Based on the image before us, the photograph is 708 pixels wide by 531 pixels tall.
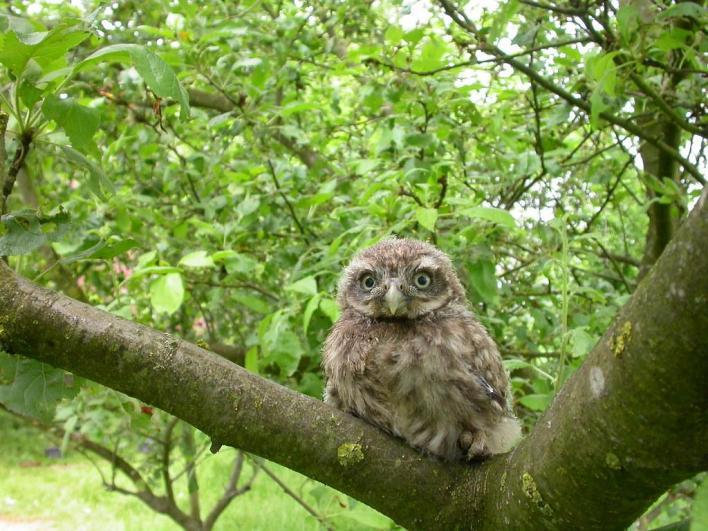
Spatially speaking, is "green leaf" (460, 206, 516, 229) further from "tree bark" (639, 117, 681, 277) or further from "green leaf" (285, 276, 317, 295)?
"tree bark" (639, 117, 681, 277)

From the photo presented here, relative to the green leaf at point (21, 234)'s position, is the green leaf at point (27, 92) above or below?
above

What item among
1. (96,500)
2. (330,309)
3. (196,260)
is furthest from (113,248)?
(96,500)

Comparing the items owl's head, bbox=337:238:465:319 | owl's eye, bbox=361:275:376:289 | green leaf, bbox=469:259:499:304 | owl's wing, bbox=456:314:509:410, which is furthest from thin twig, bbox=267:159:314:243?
owl's wing, bbox=456:314:509:410

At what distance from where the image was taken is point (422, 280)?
7.97 feet

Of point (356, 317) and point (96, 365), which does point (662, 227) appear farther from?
point (96, 365)

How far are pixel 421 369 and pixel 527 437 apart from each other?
61cm

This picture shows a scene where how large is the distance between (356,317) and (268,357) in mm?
366

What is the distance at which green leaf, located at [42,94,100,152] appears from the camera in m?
1.42

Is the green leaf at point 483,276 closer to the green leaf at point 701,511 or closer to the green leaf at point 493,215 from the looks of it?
the green leaf at point 493,215

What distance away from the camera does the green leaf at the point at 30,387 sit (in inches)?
58.8

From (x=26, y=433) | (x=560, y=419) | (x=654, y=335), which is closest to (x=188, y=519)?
(x=560, y=419)

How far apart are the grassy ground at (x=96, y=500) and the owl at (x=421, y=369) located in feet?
7.46

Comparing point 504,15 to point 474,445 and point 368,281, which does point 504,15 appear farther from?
point 474,445

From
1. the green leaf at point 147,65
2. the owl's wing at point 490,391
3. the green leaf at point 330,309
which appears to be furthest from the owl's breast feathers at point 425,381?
the green leaf at point 147,65
